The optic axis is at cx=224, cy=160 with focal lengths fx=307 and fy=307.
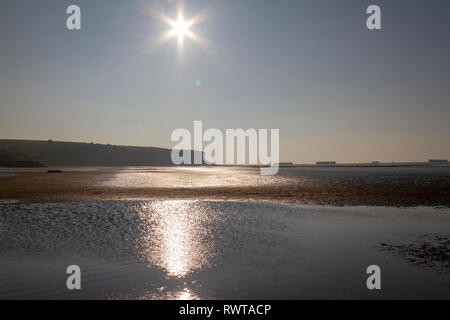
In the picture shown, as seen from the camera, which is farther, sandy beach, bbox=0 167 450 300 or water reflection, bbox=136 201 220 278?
water reflection, bbox=136 201 220 278

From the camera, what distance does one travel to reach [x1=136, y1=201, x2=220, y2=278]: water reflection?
11977 millimetres

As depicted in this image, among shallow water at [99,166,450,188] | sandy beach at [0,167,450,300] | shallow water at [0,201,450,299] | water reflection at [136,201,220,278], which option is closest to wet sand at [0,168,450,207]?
shallow water at [99,166,450,188]

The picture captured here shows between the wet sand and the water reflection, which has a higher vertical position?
the wet sand

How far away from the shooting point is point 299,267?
37.8 ft

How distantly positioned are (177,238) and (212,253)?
350 cm

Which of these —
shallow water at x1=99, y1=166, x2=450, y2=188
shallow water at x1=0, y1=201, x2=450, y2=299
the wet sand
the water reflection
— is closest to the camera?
shallow water at x1=0, y1=201, x2=450, y2=299

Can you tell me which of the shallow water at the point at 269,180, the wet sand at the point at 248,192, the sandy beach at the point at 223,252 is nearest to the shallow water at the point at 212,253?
the sandy beach at the point at 223,252

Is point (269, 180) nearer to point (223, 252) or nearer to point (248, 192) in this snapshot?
point (248, 192)

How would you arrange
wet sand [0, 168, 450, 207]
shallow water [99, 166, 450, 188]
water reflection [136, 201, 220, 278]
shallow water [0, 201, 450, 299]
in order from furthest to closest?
1. shallow water [99, 166, 450, 188]
2. wet sand [0, 168, 450, 207]
3. water reflection [136, 201, 220, 278]
4. shallow water [0, 201, 450, 299]

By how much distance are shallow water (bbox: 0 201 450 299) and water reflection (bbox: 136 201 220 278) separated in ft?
0.19

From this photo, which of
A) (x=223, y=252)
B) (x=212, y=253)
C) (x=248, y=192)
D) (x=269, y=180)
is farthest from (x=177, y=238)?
(x=269, y=180)

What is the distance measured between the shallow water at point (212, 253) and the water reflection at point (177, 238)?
0.19 feet

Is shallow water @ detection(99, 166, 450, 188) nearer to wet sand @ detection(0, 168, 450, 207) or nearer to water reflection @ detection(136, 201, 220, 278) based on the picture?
wet sand @ detection(0, 168, 450, 207)

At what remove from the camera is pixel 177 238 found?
16.3 metres
